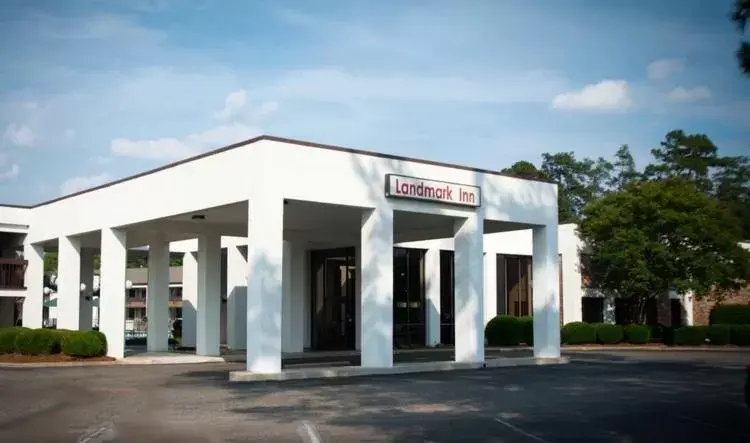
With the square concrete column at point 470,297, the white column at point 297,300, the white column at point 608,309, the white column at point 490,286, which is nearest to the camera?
the square concrete column at point 470,297

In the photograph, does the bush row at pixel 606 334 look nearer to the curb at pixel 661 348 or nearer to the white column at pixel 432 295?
the curb at pixel 661 348

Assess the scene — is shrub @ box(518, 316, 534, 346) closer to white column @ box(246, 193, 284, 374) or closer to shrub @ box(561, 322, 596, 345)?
shrub @ box(561, 322, 596, 345)

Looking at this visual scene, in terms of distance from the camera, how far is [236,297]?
3628cm

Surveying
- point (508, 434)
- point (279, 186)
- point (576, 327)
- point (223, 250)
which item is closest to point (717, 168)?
point (576, 327)

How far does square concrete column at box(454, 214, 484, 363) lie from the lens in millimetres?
24047

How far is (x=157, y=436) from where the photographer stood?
430 inches

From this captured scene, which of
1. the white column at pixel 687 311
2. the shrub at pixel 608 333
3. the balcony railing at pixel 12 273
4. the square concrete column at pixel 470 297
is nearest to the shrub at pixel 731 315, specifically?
the white column at pixel 687 311

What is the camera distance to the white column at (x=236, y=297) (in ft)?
118

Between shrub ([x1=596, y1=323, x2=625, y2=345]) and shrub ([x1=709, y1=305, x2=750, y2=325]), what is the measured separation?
7992mm

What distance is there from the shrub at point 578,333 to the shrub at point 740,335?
7.00 metres

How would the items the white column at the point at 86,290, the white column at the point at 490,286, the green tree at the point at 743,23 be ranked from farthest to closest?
the white column at the point at 490,286
the white column at the point at 86,290
the green tree at the point at 743,23

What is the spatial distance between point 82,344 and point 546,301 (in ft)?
46.7

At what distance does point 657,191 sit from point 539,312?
1795 centimetres

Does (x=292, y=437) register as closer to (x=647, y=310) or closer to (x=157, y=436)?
(x=157, y=436)
